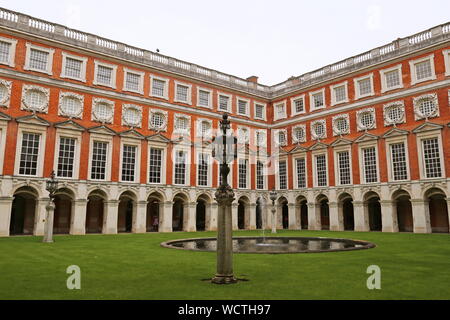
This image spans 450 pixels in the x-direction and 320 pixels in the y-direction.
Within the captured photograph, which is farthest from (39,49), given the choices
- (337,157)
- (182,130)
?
(337,157)

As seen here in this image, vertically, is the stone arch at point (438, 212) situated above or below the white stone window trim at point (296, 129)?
below

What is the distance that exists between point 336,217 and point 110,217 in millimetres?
21617

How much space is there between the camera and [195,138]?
37156mm

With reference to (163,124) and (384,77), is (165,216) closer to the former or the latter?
(163,124)

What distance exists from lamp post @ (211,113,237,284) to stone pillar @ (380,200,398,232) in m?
27.1

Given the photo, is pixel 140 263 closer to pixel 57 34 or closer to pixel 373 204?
pixel 57 34

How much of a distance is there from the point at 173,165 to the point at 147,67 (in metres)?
9.85

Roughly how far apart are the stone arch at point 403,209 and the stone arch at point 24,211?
3057cm

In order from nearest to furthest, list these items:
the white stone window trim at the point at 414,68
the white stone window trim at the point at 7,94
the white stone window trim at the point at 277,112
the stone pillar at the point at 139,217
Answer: the white stone window trim at the point at 7,94 < the white stone window trim at the point at 414,68 < the stone pillar at the point at 139,217 < the white stone window trim at the point at 277,112

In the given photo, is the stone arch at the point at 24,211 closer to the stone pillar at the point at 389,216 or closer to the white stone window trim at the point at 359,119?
the white stone window trim at the point at 359,119

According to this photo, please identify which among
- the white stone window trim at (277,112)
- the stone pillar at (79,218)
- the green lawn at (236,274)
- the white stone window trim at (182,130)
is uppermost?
the white stone window trim at (277,112)

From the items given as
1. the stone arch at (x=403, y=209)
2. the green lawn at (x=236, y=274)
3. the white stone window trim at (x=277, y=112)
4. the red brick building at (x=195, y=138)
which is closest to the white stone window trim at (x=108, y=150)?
the red brick building at (x=195, y=138)

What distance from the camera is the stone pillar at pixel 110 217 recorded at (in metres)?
31.2
